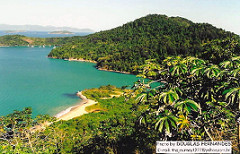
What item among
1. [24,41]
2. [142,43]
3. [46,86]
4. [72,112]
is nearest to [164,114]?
[72,112]

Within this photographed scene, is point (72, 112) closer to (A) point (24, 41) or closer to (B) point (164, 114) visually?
(B) point (164, 114)

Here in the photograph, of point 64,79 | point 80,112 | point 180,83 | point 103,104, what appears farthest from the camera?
point 64,79

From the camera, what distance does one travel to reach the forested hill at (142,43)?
56.1 m

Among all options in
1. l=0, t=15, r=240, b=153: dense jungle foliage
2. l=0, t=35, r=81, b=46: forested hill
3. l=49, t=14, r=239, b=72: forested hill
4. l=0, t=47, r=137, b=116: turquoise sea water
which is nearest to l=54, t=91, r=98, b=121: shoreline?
l=0, t=15, r=240, b=153: dense jungle foliage

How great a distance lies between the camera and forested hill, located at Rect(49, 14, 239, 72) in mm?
56094

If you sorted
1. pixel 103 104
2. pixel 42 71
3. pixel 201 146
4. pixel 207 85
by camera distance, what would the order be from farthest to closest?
pixel 42 71, pixel 103 104, pixel 207 85, pixel 201 146

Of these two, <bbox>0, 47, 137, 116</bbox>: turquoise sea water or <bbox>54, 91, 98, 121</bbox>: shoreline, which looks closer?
<bbox>54, 91, 98, 121</bbox>: shoreline

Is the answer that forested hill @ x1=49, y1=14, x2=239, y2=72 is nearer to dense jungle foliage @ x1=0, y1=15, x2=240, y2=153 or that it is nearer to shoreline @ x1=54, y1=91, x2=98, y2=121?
shoreline @ x1=54, y1=91, x2=98, y2=121

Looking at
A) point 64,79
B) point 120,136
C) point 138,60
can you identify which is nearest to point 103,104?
point 120,136

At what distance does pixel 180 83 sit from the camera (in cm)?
401

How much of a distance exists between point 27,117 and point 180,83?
8.80m

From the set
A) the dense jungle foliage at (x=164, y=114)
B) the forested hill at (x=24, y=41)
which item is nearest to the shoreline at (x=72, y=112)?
the dense jungle foliage at (x=164, y=114)

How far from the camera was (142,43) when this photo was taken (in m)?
78.6

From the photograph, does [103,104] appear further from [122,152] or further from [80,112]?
[122,152]
